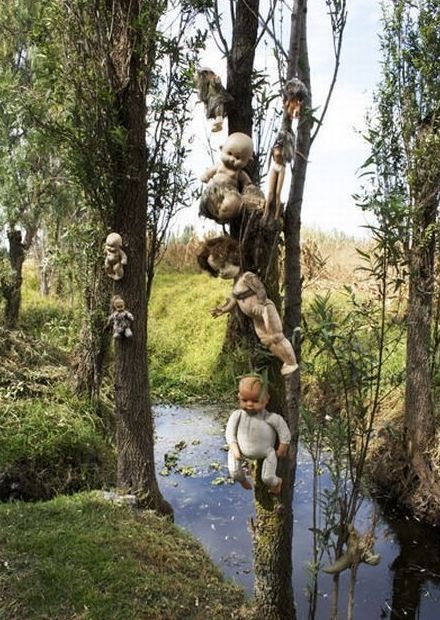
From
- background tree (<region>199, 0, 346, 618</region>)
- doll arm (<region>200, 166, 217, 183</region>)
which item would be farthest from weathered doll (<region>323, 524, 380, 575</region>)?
doll arm (<region>200, 166, 217, 183</region>)

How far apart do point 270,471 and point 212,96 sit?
173 centimetres

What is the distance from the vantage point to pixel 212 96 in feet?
9.57

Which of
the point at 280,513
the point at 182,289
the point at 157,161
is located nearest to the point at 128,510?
the point at 280,513

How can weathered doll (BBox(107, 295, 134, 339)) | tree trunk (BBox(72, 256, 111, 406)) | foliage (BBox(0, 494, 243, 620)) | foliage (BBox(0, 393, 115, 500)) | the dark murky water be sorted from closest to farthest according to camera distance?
foliage (BBox(0, 494, 243, 620))
weathered doll (BBox(107, 295, 134, 339))
the dark murky water
foliage (BBox(0, 393, 115, 500))
tree trunk (BBox(72, 256, 111, 406))

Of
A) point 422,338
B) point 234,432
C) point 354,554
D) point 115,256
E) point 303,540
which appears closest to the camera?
point 234,432

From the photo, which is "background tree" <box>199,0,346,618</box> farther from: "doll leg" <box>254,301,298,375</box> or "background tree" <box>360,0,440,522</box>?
"background tree" <box>360,0,440,522</box>

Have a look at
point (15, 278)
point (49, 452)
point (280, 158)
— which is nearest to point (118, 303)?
point (49, 452)

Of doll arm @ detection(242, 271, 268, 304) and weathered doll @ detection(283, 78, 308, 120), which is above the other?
weathered doll @ detection(283, 78, 308, 120)

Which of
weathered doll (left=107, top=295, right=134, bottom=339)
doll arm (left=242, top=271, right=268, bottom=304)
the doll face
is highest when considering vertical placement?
doll arm (left=242, top=271, right=268, bottom=304)

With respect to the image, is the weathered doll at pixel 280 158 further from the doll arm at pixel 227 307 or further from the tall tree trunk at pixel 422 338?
the tall tree trunk at pixel 422 338

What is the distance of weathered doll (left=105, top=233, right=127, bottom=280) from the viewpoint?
4.47 metres

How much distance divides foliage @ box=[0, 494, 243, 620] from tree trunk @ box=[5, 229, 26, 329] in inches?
204

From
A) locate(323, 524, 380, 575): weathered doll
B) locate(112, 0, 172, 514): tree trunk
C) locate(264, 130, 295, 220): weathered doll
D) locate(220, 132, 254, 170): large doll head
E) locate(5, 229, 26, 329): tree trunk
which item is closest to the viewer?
locate(264, 130, 295, 220): weathered doll

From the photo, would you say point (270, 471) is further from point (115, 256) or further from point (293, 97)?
point (115, 256)
